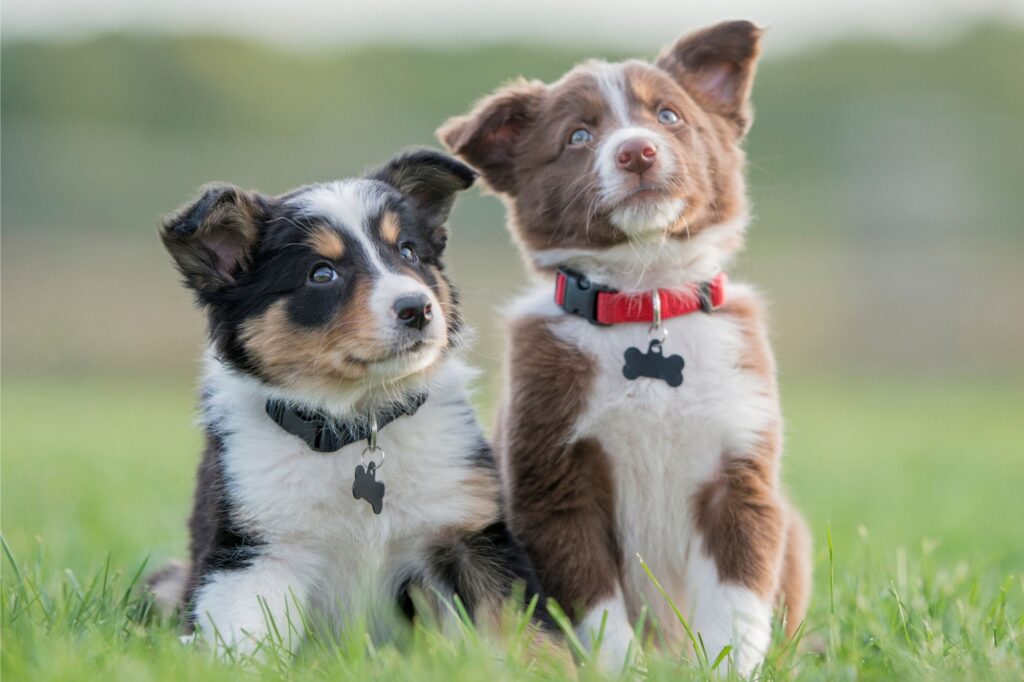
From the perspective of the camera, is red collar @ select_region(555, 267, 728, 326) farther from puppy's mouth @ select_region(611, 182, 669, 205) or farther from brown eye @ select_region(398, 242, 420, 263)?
brown eye @ select_region(398, 242, 420, 263)

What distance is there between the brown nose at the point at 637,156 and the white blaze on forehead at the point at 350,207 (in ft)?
2.65

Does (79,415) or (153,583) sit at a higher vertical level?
(153,583)

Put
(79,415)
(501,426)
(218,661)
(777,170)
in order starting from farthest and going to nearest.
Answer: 1. (777,170)
2. (79,415)
3. (501,426)
4. (218,661)

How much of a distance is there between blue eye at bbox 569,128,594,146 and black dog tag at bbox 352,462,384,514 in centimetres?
141

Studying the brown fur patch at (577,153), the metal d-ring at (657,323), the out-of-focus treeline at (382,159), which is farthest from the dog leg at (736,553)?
the out-of-focus treeline at (382,159)

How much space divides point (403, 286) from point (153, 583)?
1.54 metres

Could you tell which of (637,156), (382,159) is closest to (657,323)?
(637,156)

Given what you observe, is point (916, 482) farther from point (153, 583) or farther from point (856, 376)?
point (856, 376)

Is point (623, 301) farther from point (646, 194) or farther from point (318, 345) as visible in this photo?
point (318, 345)

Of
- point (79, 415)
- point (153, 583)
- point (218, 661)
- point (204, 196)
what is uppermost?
point (204, 196)

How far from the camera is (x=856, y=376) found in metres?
19.2

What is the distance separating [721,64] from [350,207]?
1.64 metres

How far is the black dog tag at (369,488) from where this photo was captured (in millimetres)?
3656

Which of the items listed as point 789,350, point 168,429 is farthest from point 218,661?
point 789,350
